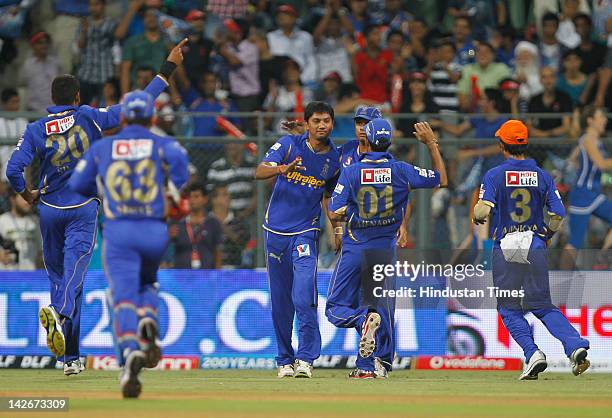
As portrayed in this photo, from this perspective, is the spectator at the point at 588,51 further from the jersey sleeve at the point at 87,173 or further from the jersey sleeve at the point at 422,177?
the jersey sleeve at the point at 87,173

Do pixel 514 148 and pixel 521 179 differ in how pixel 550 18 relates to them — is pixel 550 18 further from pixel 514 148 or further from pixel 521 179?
pixel 521 179

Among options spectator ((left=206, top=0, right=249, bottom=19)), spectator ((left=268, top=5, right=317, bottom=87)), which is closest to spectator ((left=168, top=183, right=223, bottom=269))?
spectator ((left=268, top=5, right=317, bottom=87))

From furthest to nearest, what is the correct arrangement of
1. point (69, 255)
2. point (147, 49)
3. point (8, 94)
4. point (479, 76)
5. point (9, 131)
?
point (147, 49) < point (479, 76) < point (8, 94) < point (9, 131) < point (69, 255)

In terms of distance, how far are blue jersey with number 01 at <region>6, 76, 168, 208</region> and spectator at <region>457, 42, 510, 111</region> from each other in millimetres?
8056

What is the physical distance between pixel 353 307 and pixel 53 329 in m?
3.11

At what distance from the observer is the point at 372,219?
534 inches

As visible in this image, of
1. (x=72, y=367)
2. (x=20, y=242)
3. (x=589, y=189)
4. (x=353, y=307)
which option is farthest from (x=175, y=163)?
(x=589, y=189)

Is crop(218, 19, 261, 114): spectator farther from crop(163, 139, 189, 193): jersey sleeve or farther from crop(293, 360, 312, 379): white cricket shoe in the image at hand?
crop(163, 139, 189, 193): jersey sleeve

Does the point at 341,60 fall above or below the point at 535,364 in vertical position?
above

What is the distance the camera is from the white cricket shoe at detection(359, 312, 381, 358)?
43.0 feet

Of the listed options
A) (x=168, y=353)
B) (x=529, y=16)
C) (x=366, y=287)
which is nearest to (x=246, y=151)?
(x=168, y=353)

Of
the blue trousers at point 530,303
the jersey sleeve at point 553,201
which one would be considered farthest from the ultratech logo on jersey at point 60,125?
the jersey sleeve at point 553,201

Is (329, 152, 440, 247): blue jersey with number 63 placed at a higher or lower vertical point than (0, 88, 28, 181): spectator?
lower

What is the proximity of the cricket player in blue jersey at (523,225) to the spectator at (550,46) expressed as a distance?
25.7 feet
